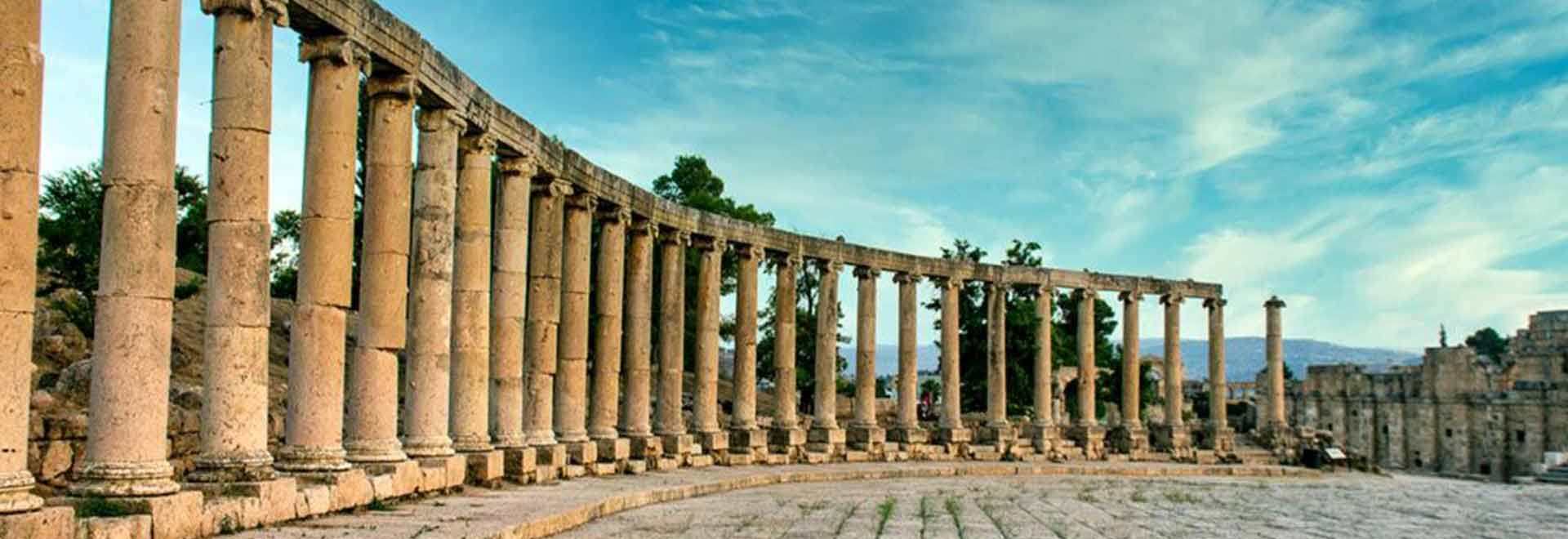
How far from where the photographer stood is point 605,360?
3238 cm

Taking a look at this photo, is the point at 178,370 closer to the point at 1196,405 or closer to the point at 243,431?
the point at 243,431

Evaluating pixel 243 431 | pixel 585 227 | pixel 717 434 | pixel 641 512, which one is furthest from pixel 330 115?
pixel 717 434

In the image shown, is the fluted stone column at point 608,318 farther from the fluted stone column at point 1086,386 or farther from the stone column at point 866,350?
the fluted stone column at point 1086,386

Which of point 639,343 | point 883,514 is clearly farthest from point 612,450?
point 883,514

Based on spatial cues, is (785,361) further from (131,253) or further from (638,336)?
(131,253)

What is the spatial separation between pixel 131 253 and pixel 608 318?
17.9m

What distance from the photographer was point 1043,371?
1961 inches

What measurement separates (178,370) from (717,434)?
44.4ft

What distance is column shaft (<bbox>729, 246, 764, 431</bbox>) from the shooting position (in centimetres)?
3953

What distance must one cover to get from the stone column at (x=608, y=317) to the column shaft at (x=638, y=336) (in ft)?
5.21

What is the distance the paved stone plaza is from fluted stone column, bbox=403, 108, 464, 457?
3.62m

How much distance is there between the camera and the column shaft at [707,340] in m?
37.6

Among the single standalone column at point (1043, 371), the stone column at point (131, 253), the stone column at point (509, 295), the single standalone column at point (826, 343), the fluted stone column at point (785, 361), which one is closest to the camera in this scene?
the stone column at point (131, 253)

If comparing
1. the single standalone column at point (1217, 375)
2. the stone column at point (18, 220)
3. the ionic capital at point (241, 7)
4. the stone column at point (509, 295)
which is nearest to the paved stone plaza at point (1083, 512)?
the stone column at point (509, 295)
